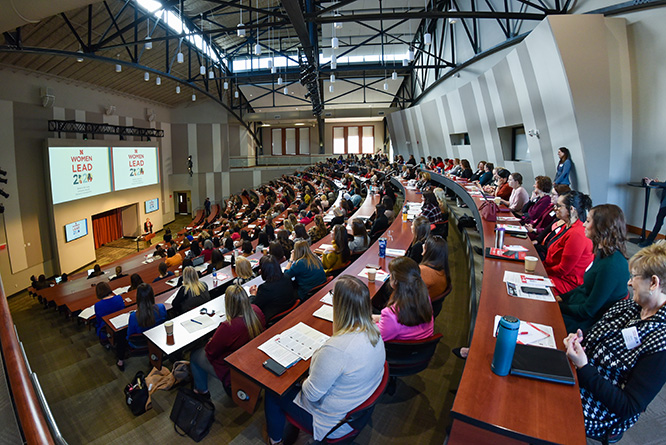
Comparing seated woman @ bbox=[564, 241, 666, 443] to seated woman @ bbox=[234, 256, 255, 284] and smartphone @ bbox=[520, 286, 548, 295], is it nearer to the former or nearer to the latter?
smartphone @ bbox=[520, 286, 548, 295]

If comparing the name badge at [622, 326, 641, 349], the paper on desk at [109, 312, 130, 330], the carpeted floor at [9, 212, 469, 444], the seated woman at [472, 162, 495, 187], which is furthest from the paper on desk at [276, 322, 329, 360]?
the seated woman at [472, 162, 495, 187]

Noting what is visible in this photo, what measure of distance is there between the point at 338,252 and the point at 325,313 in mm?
1876

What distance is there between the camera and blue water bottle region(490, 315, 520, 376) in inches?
66.5

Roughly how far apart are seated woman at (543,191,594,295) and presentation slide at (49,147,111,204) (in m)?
15.3

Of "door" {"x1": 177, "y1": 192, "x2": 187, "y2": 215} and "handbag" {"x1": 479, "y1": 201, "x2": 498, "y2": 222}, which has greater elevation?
"handbag" {"x1": 479, "y1": 201, "x2": 498, "y2": 222}

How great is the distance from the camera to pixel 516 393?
1666 mm

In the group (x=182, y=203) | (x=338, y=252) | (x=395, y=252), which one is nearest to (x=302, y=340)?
(x=395, y=252)

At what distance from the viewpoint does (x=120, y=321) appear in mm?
4594

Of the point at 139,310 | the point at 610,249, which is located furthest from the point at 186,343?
the point at 610,249

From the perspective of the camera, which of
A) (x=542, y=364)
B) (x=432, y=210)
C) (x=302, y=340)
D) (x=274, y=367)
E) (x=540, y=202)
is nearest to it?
(x=542, y=364)

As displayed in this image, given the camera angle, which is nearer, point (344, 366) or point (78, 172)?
point (344, 366)

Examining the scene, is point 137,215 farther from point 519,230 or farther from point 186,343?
point 519,230

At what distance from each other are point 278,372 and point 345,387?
1.46ft

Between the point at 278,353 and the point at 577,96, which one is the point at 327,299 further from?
the point at 577,96
